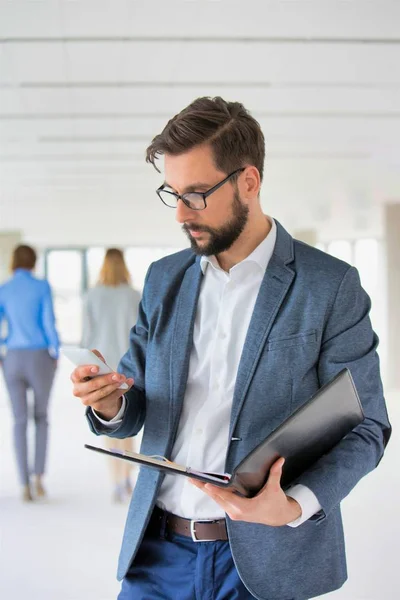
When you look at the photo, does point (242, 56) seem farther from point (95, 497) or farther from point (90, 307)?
point (95, 497)

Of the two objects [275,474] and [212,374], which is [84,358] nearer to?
[212,374]

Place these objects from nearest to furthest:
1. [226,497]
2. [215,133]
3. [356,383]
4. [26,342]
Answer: [226,497]
[356,383]
[215,133]
[26,342]

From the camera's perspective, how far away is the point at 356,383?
1.58 meters

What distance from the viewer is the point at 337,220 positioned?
1416cm

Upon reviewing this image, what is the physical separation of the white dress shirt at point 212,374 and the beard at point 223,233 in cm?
7

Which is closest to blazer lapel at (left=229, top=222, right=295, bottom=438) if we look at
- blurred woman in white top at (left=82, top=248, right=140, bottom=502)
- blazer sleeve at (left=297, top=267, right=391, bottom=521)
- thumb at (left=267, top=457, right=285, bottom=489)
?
blazer sleeve at (left=297, top=267, right=391, bottom=521)

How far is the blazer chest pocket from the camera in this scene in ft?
5.24

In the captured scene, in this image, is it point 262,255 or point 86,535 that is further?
point 86,535

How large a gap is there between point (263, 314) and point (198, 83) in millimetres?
5338

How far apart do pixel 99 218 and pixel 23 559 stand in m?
13.2

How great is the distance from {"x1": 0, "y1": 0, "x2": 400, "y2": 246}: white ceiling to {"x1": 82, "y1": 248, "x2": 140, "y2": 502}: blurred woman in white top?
1589mm

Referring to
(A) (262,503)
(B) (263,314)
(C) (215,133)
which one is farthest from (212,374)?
(C) (215,133)

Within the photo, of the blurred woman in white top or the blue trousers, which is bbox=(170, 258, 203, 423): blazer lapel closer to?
the blue trousers

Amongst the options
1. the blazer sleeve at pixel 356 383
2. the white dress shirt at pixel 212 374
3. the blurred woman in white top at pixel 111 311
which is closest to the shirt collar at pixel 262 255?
the white dress shirt at pixel 212 374
